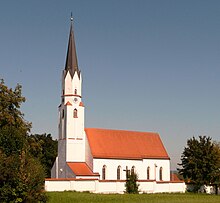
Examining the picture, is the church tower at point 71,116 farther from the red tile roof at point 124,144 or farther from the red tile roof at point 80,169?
the red tile roof at point 124,144

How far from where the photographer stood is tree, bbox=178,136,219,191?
61219mm

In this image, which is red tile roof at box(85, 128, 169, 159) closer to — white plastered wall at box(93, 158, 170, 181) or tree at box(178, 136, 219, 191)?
white plastered wall at box(93, 158, 170, 181)

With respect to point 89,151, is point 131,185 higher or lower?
lower

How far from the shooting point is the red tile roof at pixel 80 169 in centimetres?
5934

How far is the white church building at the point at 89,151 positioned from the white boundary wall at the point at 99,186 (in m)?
0.13

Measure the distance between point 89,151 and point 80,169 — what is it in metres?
3.57

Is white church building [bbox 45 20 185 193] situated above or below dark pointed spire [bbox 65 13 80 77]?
below

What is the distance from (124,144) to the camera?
2677 inches

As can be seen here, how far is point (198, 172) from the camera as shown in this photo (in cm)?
6144

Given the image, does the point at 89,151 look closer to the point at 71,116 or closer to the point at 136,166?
the point at 71,116

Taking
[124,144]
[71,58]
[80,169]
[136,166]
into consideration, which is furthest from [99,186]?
[71,58]

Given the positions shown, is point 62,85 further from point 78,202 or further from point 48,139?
point 78,202

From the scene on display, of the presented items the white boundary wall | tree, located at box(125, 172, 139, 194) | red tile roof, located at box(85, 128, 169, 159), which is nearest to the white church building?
A: red tile roof, located at box(85, 128, 169, 159)

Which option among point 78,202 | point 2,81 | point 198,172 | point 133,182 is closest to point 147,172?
point 198,172
